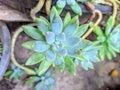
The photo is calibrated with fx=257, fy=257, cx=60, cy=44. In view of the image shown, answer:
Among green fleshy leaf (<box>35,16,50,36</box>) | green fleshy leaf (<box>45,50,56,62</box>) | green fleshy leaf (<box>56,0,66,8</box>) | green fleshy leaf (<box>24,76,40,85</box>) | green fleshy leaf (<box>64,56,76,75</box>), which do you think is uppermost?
green fleshy leaf (<box>56,0,66,8</box>)

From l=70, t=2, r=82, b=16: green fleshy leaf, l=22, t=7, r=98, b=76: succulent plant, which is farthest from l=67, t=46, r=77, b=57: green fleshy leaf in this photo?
l=70, t=2, r=82, b=16: green fleshy leaf

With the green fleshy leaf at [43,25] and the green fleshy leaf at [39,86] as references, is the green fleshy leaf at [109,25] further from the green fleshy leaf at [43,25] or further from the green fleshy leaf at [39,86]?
the green fleshy leaf at [39,86]

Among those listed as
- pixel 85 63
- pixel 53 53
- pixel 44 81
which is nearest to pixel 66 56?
pixel 53 53

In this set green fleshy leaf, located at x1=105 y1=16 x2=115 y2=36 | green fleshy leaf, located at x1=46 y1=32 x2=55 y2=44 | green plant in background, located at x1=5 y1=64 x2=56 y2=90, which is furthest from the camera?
green plant in background, located at x1=5 y1=64 x2=56 y2=90

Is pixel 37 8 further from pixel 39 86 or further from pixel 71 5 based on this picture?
pixel 39 86

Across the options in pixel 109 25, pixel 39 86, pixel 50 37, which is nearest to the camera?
pixel 50 37

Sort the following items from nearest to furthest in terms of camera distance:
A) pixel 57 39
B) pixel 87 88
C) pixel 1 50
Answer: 1. pixel 57 39
2. pixel 1 50
3. pixel 87 88

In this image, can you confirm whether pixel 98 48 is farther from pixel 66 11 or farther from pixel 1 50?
pixel 1 50

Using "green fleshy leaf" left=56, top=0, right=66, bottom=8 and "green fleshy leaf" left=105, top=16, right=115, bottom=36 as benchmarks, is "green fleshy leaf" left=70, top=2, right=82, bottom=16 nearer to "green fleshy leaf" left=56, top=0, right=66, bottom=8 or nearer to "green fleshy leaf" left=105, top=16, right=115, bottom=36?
"green fleshy leaf" left=56, top=0, right=66, bottom=8

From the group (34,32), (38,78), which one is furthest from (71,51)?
(38,78)

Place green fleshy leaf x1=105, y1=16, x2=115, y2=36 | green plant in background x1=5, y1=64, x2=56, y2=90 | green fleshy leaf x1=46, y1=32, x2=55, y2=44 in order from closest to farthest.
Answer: green fleshy leaf x1=46, y1=32, x2=55, y2=44, green fleshy leaf x1=105, y1=16, x2=115, y2=36, green plant in background x1=5, y1=64, x2=56, y2=90

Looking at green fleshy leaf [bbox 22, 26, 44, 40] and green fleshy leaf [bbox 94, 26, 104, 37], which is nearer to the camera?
green fleshy leaf [bbox 22, 26, 44, 40]
